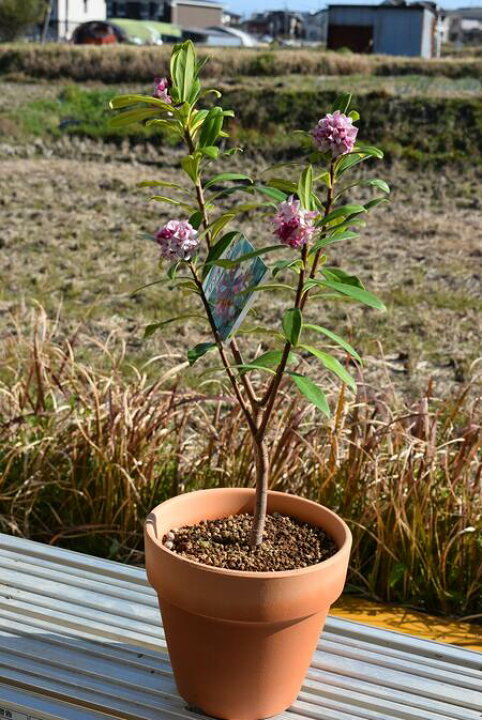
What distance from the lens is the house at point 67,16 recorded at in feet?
151

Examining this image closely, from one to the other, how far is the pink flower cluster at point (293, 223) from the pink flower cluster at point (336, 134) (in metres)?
0.14

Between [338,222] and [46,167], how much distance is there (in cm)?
945

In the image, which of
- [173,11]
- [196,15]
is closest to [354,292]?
[173,11]

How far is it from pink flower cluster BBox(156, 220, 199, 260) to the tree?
4150cm

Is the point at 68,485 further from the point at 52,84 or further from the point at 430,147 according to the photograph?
the point at 52,84

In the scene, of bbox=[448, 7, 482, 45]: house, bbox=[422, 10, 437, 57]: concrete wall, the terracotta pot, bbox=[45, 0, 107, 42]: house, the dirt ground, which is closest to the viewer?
the terracotta pot

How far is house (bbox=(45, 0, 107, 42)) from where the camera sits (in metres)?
46.1

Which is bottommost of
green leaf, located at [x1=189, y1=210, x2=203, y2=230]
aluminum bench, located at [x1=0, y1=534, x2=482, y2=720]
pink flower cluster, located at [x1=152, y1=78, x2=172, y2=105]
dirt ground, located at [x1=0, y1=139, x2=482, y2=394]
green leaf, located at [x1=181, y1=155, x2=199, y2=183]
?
dirt ground, located at [x1=0, y1=139, x2=482, y2=394]

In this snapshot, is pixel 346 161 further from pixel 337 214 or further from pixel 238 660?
A: pixel 238 660

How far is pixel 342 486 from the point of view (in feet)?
8.26

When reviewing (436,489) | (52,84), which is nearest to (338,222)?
(436,489)

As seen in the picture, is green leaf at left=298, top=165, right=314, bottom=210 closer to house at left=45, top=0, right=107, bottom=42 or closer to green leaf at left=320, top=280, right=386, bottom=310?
green leaf at left=320, top=280, right=386, bottom=310

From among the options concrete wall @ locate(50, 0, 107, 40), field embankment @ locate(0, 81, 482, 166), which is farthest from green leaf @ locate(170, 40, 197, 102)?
concrete wall @ locate(50, 0, 107, 40)

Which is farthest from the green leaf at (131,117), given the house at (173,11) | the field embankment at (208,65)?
the house at (173,11)
